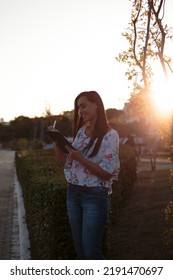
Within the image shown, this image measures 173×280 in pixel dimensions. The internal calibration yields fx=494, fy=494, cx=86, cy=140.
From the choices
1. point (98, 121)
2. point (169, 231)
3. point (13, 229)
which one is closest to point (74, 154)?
point (98, 121)

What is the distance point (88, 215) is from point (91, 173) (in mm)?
307

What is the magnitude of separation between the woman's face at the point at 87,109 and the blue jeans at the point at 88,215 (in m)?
0.54

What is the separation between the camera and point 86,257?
373 cm

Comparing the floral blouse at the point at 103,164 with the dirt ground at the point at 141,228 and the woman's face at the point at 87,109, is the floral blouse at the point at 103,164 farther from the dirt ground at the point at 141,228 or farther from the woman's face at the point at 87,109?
the dirt ground at the point at 141,228

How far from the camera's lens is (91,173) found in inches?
143

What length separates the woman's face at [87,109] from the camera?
3.78 metres

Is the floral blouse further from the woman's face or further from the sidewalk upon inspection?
the sidewalk

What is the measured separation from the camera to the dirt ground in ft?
19.9

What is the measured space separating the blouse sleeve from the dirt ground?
2467 millimetres

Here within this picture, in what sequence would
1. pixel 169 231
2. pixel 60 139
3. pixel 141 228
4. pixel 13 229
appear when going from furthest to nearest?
1. pixel 13 229
2. pixel 141 228
3. pixel 169 231
4. pixel 60 139

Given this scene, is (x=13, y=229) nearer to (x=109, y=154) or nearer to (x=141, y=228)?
(x=141, y=228)

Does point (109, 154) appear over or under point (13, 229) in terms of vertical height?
over

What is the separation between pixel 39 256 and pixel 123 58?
6082 mm
